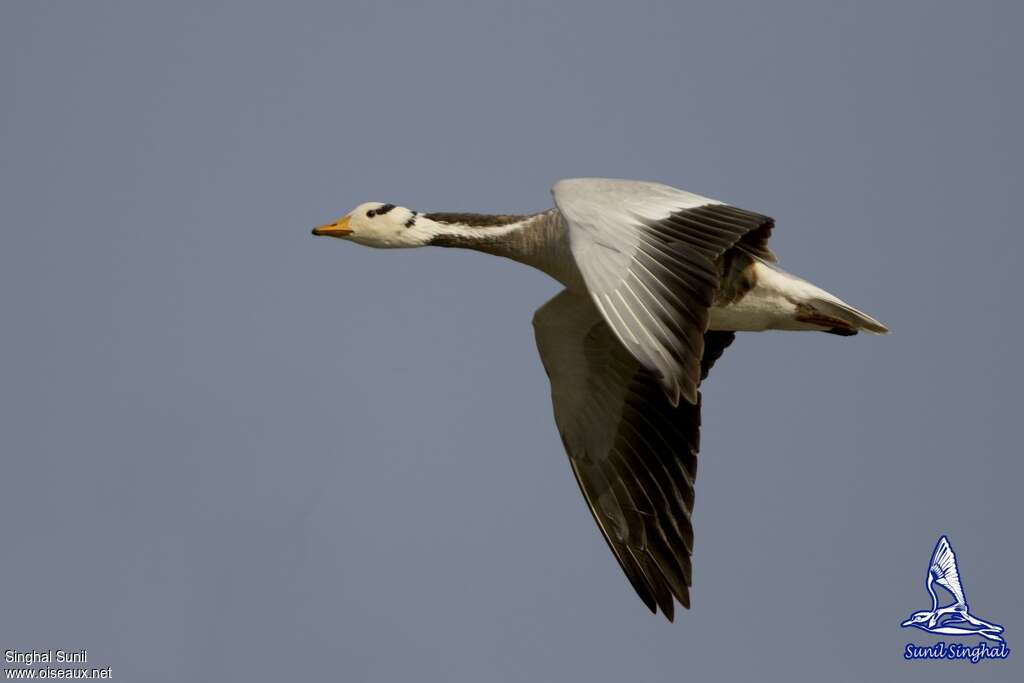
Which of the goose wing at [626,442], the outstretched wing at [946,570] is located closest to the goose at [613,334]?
the goose wing at [626,442]

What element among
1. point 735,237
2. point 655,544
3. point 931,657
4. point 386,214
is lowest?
point 931,657

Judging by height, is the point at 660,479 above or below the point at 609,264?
below

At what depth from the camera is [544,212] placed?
13383 mm

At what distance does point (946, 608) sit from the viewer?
15.4 meters

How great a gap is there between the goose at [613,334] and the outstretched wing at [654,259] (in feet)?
0.07

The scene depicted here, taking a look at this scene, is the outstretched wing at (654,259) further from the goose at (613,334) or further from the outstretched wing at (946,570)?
the outstretched wing at (946,570)

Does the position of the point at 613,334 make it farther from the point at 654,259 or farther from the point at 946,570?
the point at 946,570

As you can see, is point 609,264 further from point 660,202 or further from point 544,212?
point 544,212

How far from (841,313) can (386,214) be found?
159 inches

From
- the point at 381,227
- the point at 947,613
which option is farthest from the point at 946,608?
the point at 381,227

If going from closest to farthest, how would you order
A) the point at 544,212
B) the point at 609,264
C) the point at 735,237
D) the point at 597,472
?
the point at 609,264, the point at 735,237, the point at 544,212, the point at 597,472

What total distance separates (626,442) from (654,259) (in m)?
3.44

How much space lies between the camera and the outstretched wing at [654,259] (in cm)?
1037

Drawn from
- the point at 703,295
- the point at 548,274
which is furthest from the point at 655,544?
the point at 703,295
